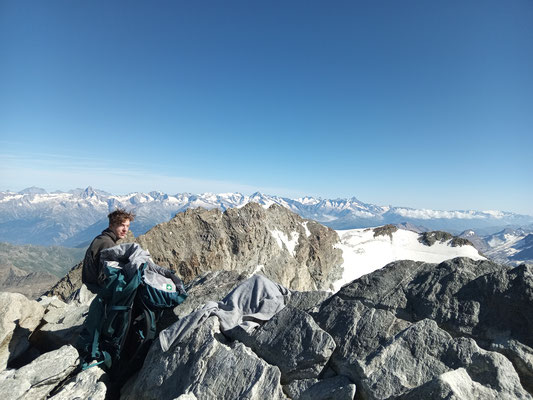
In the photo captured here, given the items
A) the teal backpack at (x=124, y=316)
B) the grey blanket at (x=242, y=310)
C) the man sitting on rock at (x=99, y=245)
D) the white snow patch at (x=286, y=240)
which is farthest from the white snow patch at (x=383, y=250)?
the man sitting on rock at (x=99, y=245)

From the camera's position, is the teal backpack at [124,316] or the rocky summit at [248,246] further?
the rocky summit at [248,246]

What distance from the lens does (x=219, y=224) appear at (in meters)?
95.5

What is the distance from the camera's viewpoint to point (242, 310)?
320 inches

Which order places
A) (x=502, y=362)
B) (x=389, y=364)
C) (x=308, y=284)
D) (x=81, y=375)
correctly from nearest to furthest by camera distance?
(x=502, y=362), (x=389, y=364), (x=81, y=375), (x=308, y=284)

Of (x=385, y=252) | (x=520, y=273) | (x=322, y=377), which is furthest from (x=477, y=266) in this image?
(x=385, y=252)

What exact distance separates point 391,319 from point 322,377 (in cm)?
201

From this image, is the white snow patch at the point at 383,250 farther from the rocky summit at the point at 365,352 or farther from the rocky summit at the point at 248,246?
the rocky summit at the point at 365,352

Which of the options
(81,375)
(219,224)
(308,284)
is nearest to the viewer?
(81,375)

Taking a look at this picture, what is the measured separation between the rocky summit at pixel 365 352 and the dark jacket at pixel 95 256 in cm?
183

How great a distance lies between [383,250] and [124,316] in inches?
7018

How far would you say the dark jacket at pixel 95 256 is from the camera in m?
7.87

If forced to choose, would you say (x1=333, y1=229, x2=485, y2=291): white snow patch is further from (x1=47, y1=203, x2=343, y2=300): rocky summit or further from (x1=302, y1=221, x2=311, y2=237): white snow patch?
(x1=302, y1=221, x2=311, y2=237): white snow patch

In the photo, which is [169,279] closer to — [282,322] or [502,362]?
[282,322]

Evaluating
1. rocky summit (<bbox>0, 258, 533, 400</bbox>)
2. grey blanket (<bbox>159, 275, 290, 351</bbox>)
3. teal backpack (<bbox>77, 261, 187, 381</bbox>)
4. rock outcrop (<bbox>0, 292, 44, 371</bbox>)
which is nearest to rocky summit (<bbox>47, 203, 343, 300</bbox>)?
rock outcrop (<bbox>0, 292, 44, 371</bbox>)
